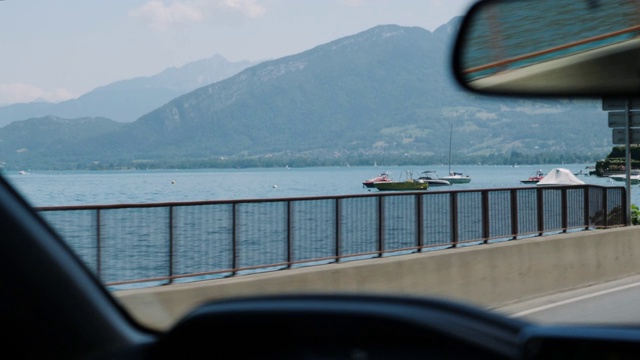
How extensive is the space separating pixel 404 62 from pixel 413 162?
10.5 metres

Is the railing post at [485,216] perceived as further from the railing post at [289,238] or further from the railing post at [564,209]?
the railing post at [289,238]

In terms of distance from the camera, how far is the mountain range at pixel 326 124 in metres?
8.20

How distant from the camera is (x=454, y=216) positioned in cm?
1516

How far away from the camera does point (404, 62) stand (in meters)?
19.3

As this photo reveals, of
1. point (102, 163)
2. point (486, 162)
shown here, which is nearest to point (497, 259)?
point (102, 163)

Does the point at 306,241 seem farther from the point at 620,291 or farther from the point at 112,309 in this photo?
the point at 112,309

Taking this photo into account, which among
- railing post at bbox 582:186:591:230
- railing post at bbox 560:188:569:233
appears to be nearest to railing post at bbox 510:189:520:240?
railing post at bbox 560:188:569:233

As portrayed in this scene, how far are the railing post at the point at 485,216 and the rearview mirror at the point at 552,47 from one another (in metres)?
12.7

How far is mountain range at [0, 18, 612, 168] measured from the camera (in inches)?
323

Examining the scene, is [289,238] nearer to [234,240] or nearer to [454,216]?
[234,240]

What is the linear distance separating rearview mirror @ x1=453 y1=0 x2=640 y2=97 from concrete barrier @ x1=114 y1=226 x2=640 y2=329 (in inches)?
249

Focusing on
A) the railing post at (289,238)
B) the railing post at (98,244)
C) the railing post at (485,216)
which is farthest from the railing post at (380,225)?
the railing post at (98,244)

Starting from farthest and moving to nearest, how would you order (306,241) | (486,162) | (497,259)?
1. (497,259)
2. (306,241)
3. (486,162)

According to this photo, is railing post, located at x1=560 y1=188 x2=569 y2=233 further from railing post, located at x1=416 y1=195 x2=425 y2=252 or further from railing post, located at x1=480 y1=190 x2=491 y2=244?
railing post, located at x1=416 y1=195 x2=425 y2=252
